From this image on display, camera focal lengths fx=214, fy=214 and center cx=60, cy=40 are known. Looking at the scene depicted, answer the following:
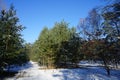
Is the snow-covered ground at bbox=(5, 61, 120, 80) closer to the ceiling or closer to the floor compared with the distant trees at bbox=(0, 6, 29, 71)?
closer to the floor

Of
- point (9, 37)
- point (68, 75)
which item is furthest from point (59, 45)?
point (9, 37)

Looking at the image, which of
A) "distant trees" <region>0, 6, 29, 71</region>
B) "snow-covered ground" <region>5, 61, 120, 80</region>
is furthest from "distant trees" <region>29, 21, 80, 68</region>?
"distant trees" <region>0, 6, 29, 71</region>

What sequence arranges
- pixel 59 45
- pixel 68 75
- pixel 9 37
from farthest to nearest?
pixel 59 45 → pixel 68 75 → pixel 9 37

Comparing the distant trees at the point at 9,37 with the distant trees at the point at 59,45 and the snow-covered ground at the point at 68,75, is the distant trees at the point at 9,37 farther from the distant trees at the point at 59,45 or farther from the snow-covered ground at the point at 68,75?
the distant trees at the point at 59,45

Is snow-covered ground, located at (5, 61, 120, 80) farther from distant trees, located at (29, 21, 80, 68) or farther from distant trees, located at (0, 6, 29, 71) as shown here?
distant trees, located at (29, 21, 80, 68)

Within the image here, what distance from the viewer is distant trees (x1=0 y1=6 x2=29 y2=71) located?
79.7 ft

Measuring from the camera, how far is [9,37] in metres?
24.7

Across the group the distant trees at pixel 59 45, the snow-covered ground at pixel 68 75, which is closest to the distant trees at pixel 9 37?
the snow-covered ground at pixel 68 75

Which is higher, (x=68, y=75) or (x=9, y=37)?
(x=9, y=37)

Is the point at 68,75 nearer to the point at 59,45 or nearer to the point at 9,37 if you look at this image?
the point at 9,37

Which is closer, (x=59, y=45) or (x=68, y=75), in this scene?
(x=68, y=75)

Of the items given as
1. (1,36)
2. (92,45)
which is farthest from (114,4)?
(1,36)

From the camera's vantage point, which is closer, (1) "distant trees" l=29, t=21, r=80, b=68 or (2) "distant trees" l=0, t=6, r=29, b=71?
(2) "distant trees" l=0, t=6, r=29, b=71

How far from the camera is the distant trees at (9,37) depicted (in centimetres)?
2428
